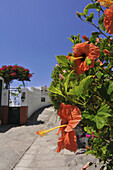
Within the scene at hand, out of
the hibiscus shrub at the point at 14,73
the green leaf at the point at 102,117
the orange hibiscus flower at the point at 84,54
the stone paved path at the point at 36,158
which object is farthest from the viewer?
the hibiscus shrub at the point at 14,73

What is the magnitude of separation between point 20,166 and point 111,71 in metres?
2.83

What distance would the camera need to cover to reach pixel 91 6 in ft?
1.95

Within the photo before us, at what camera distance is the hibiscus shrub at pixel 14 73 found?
36.1 ft

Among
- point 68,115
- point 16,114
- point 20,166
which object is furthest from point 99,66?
point 16,114

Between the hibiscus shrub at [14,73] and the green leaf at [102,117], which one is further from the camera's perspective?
the hibiscus shrub at [14,73]

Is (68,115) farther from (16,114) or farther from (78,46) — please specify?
(16,114)

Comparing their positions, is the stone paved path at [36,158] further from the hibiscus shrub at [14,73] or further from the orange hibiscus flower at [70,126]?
the hibiscus shrub at [14,73]

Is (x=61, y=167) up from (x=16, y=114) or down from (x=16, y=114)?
down

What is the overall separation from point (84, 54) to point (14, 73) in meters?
11.0

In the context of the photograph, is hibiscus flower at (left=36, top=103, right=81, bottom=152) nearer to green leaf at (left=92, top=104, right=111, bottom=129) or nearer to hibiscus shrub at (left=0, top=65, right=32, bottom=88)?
green leaf at (left=92, top=104, right=111, bottom=129)

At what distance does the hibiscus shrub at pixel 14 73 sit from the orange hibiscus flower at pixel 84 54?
1094 centimetres

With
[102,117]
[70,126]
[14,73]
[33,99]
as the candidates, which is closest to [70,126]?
[70,126]

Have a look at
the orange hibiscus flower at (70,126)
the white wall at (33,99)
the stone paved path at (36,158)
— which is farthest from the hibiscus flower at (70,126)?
the white wall at (33,99)

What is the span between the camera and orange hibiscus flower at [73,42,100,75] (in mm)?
506
